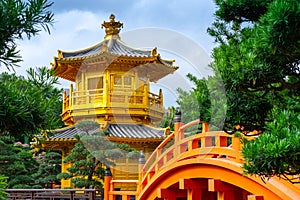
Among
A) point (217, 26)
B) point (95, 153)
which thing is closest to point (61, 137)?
point (95, 153)

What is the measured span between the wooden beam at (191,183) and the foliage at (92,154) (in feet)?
8.00

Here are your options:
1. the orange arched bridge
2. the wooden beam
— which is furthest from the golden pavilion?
the wooden beam

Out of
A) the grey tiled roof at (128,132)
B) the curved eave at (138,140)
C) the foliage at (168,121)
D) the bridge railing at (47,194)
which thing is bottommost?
the bridge railing at (47,194)

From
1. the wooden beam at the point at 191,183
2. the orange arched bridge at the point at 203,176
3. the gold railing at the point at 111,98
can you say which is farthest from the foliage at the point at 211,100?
the gold railing at the point at 111,98

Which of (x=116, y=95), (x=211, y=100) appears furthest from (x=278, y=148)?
(x=116, y=95)

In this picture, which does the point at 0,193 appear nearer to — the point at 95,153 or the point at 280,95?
the point at 280,95

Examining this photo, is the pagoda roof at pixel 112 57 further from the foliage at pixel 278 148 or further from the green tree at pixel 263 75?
the foliage at pixel 278 148

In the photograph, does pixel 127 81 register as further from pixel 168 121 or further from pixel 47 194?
pixel 47 194

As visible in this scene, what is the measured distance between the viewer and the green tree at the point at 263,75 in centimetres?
241

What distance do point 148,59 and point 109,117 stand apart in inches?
75.0

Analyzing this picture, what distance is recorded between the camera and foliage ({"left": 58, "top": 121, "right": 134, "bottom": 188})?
32.5 ft

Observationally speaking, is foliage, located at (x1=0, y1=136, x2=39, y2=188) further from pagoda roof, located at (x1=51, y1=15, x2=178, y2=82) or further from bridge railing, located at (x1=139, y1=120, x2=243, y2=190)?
bridge railing, located at (x1=139, y1=120, x2=243, y2=190)

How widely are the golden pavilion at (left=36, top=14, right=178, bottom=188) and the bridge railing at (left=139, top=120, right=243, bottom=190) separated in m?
3.35

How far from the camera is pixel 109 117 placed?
12.6 meters
